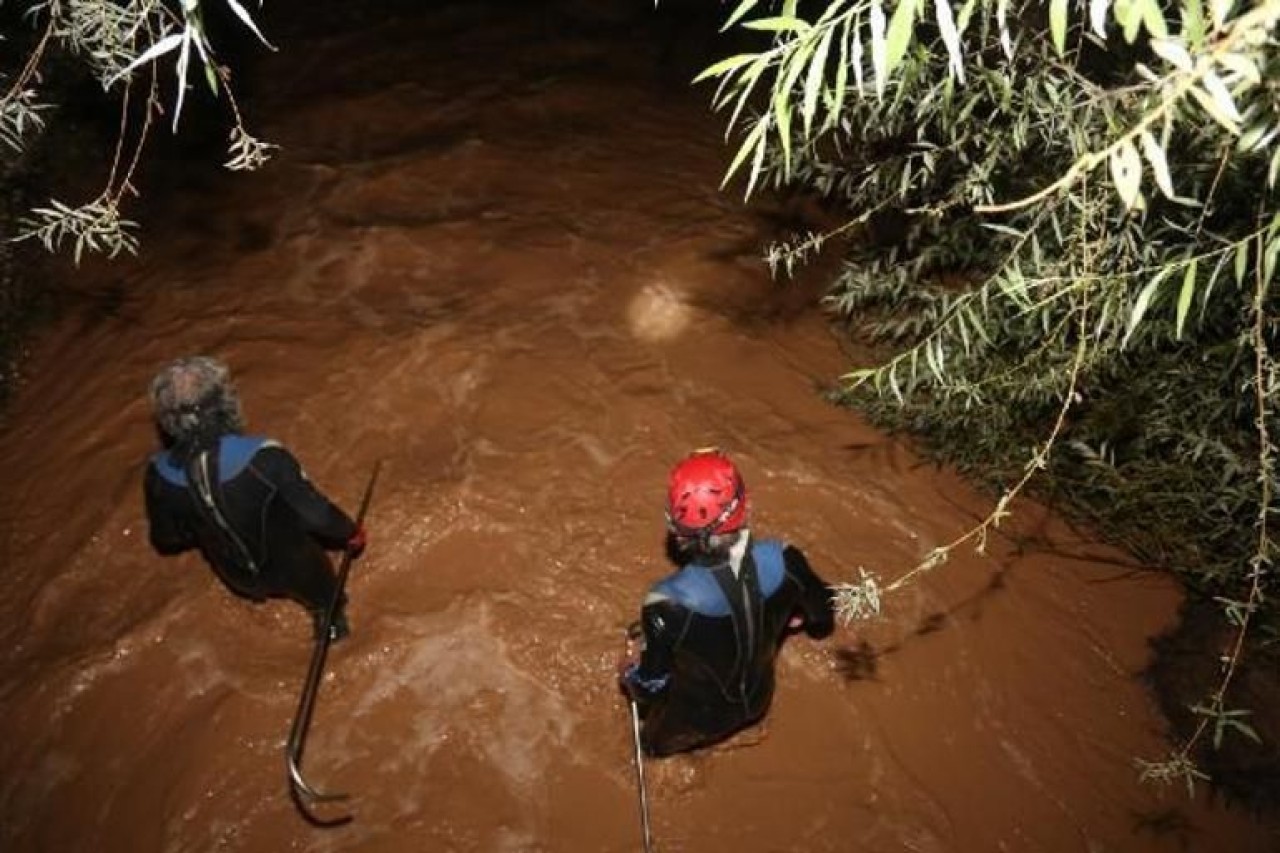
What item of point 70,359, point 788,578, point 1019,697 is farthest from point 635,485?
point 70,359

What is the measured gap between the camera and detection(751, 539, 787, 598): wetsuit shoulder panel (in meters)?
3.55

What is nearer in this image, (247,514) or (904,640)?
(247,514)

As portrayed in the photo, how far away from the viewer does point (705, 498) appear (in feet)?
10.9

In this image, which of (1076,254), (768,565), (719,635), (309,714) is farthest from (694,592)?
(309,714)

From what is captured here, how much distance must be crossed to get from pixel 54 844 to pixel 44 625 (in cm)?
142

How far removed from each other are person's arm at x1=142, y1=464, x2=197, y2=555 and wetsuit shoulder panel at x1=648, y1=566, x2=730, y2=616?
254 cm

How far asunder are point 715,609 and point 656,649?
12.3 inches

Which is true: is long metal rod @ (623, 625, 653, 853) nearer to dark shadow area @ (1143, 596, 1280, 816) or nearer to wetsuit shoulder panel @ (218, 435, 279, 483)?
wetsuit shoulder panel @ (218, 435, 279, 483)

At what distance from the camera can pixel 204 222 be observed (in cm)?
798

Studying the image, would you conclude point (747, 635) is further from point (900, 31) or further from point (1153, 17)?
point (1153, 17)

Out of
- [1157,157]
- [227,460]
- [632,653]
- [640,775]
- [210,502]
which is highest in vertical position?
[1157,157]

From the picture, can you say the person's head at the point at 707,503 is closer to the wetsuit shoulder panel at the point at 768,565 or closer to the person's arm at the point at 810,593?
the wetsuit shoulder panel at the point at 768,565

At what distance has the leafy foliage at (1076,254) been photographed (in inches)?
82.0

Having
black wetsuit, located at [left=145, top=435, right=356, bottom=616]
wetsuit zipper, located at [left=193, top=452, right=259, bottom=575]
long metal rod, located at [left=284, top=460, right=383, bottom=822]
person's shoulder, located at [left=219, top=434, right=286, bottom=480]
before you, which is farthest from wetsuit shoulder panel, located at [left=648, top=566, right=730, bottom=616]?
wetsuit zipper, located at [left=193, top=452, right=259, bottom=575]
